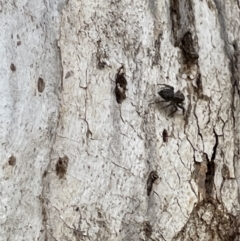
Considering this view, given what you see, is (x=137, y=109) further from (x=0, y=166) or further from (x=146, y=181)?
(x=0, y=166)

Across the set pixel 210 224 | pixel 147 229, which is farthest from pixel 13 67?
pixel 210 224

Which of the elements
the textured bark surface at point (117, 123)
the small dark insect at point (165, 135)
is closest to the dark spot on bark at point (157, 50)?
the textured bark surface at point (117, 123)

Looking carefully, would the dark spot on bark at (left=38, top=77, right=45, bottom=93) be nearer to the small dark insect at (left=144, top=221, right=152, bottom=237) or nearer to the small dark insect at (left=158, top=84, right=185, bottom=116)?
the small dark insect at (left=158, top=84, right=185, bottom=116)

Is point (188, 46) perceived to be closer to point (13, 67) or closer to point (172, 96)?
point (172, 96)

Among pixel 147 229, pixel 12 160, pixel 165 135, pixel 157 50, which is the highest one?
pixel 157 50

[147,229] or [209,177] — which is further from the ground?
[209,177]

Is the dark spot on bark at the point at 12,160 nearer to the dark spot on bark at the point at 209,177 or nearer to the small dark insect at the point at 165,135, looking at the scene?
the small dark insect at the point at 165,135
